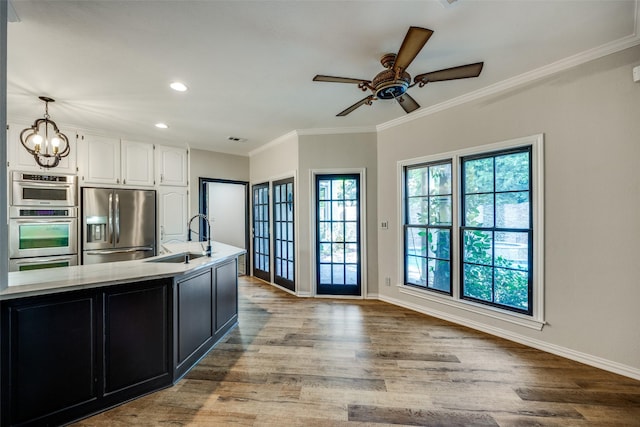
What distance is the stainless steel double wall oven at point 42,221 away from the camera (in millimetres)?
3482

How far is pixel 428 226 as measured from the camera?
3.59 metres

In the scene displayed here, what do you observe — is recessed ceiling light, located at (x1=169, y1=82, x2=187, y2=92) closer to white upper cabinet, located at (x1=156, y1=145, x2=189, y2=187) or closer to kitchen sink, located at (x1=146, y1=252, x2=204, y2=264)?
kitchen sink, located at (x1=146, y1=252, x2=204, y2=264)

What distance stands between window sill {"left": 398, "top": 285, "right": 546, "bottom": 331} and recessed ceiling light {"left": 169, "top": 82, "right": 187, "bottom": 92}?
3.72 metres

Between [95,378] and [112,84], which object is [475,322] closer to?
[95,378]

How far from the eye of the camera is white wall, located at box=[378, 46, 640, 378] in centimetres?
218

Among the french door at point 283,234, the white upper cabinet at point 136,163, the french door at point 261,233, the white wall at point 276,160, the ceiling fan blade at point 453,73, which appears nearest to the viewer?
the ceiling fan blade at point 453,73

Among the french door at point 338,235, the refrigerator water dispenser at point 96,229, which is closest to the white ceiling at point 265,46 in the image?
the french door at point 338,235

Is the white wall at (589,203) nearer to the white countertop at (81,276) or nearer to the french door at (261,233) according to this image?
the white countertop at (81,276)

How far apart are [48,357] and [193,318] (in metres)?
0.91

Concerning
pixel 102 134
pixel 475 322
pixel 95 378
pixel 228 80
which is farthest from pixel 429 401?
pixel 102 134

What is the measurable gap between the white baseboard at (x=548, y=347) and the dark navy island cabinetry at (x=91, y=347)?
295 centimetres

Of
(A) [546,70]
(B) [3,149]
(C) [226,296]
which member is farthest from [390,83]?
(C) [226,296]

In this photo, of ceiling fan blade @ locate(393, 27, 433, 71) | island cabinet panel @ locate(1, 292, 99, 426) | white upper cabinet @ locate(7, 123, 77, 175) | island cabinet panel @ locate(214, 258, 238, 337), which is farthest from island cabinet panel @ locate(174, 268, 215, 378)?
white upper cabinet @ locate(7, 123, 77, 175)

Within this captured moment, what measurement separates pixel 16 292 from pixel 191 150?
13.4 feet
